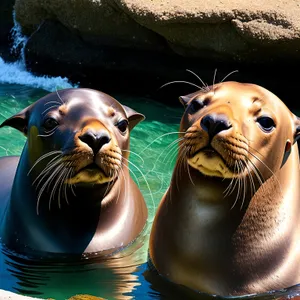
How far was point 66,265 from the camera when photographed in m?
5.49

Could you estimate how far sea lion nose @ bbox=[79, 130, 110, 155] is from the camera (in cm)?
506

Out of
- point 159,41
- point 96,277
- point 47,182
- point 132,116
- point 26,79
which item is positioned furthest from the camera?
point 26,79

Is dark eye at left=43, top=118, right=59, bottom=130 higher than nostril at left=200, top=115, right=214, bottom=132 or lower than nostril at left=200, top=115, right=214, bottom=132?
lower

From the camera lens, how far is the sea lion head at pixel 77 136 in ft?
16.8

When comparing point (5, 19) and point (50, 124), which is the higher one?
point (50, 124)

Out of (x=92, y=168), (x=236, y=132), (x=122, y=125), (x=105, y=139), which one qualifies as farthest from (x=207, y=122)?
(x=122, y=125)

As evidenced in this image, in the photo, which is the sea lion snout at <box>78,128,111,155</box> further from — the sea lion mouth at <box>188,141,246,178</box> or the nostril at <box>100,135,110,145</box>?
the sea lion mouth at <box>188,141,246,178</box>

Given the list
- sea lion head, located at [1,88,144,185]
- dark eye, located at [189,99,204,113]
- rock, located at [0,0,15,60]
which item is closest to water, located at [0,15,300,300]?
sea lion head, located at [1,88,144,185]

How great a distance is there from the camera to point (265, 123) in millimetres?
4500

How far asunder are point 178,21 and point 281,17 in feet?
4.09

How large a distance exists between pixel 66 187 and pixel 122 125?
0.60 m

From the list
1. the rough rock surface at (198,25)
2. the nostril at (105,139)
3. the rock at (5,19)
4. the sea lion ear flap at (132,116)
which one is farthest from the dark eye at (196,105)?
the rock at (5,19)

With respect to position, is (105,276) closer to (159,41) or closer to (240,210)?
(240,210)

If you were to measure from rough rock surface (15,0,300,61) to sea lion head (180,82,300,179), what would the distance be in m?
4.60
